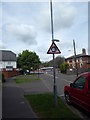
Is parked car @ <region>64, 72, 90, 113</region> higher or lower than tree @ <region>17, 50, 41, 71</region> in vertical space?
lower

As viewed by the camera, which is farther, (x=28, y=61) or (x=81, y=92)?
(x=28, y=61)

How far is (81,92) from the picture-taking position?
6.48 metres

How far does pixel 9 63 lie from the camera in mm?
59438

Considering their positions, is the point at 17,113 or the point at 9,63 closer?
the point at 17,113

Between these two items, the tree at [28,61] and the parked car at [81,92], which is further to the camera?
the tree at [28,61]

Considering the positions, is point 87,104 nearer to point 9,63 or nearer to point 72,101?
point 72,101

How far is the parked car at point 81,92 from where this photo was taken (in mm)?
6008

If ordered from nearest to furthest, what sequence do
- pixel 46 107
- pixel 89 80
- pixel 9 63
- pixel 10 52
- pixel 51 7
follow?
pixel 89 80 < pixel 46 107 < pixel 51 7 < pixel 9 63 < pixel 10 52

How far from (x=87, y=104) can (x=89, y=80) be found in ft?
2.87

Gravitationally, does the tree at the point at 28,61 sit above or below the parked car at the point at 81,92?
above

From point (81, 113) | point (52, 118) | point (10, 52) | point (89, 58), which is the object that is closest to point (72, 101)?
point (81, 113)

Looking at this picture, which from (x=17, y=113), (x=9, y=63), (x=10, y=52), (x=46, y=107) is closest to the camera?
(x=17, y=113)

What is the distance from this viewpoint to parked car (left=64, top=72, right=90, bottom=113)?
19.7 ft

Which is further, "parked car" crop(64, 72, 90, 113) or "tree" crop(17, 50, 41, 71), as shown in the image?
"tree" crop(17, 50, 41, 71)
